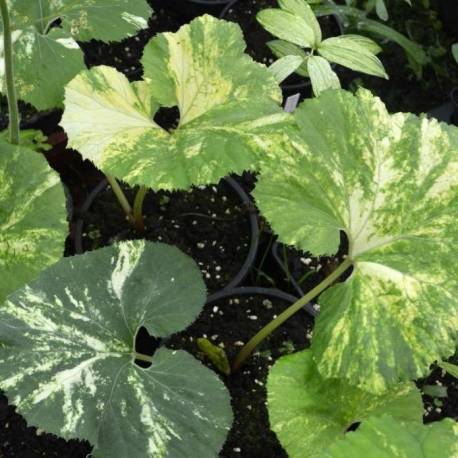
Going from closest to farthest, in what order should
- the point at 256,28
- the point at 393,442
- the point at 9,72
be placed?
Result: the point at 393,442, the point at 9,72, the point at 256,28

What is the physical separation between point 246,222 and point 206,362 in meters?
0.36

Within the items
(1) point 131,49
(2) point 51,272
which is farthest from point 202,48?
(1) point 131,49

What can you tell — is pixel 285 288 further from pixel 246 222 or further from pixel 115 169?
pixel 115 169

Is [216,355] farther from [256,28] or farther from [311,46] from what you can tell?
[256,28]

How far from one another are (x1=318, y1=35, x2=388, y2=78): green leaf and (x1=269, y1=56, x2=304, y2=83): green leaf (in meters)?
0.05

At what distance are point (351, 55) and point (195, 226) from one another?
1.69 feet

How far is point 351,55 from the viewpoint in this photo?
1.33m

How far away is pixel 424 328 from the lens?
92 cm

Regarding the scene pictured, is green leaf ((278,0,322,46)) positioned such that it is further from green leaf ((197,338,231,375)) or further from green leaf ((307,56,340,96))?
green leaf ((197,338,231,375))

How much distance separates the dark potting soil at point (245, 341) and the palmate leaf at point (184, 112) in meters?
0.49

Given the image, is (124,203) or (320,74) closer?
(320,74)

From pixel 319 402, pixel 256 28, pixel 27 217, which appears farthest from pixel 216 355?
pixel 256 28

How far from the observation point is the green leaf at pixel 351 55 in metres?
1.32

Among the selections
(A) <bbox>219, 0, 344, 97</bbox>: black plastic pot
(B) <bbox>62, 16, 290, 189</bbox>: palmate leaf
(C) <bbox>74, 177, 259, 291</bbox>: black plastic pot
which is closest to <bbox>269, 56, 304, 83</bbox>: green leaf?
(B) <bbox>62, 16, 290, 189</bbox>: palmate leaf
